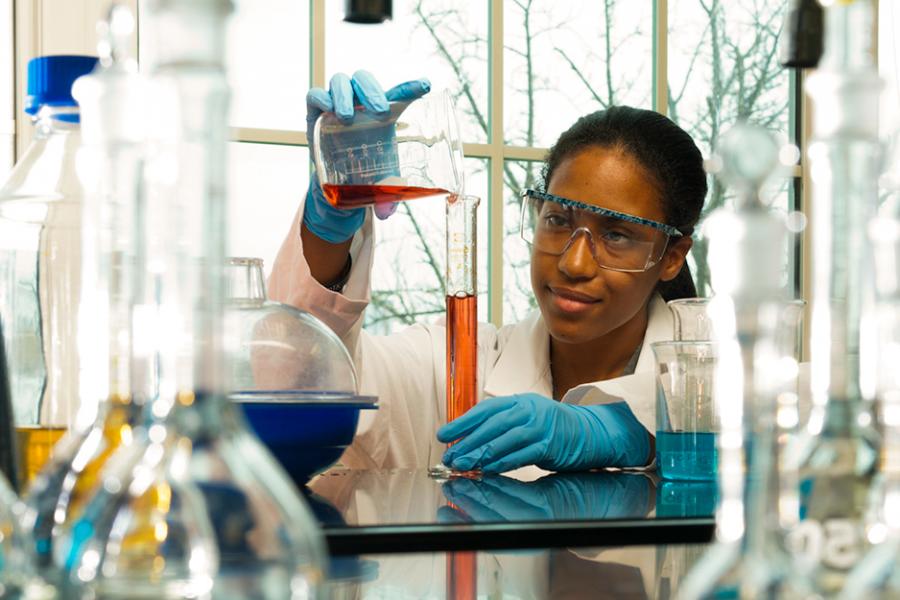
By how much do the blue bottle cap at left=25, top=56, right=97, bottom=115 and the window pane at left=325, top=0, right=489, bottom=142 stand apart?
2.81 metres

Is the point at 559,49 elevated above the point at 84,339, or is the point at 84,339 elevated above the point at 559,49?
the point at 559,49

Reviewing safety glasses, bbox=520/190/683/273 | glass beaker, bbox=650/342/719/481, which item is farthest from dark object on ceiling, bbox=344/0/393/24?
safety glasses, bbox=520/190/683/273

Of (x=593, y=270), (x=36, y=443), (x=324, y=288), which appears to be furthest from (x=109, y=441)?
(x=593, y=270)

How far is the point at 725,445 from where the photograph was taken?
0.25 m

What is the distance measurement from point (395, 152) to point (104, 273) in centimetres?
111

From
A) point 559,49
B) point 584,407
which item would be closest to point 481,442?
point 584,407

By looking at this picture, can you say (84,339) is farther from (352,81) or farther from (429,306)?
(429,306)

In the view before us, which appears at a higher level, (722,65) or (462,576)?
(722,65)

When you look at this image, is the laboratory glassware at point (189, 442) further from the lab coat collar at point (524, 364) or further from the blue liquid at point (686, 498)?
the lab coat collar at point (524, 364)

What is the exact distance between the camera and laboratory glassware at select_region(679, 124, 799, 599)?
24cm

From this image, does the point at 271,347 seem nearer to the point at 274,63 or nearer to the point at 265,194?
the point at 265,194

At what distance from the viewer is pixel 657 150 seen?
212 cm

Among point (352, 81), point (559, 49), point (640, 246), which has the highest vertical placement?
point (559, 49)

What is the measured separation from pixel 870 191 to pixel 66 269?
451 millimetres
